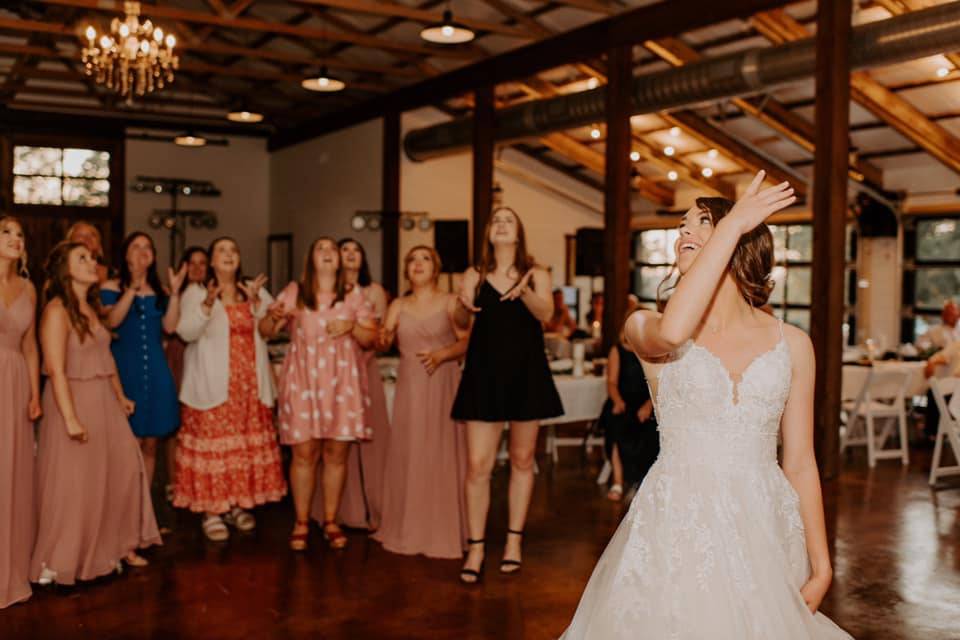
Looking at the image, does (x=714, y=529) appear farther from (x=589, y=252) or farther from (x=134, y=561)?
(x=589, y=252)

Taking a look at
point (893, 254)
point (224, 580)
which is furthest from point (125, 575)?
point (893, 254)

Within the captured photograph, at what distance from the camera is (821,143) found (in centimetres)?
692

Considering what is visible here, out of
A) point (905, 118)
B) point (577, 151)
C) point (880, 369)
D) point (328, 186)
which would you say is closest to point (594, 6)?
point (880, 369)

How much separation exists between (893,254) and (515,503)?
9948 millimetres

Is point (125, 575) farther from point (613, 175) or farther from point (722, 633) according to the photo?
point (613, 175)

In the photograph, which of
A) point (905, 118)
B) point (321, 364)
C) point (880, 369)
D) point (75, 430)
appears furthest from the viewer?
point (905, 118)

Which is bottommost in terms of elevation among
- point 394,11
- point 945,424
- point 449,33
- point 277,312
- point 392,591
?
point 392,591

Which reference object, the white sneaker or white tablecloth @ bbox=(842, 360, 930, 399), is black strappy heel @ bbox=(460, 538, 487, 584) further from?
white tablecloth @ bbox=(842, 360, 930, 399)

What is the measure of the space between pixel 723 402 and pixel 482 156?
31.8 ft

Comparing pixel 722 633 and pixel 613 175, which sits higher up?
pixel 613 175

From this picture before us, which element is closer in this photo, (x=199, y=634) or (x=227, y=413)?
(x=199, y=634)

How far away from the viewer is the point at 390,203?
13.5 metres

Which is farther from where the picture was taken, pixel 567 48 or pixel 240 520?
pixel 567 48

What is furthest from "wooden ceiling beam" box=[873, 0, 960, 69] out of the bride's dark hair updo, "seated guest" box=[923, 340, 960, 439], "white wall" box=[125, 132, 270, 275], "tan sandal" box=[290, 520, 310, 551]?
"white wall" box=[125, 132, 270, 275]
